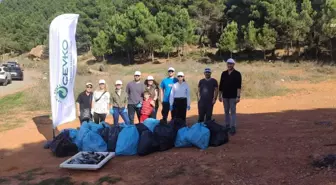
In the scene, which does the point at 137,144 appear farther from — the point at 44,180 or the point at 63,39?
the point at 63,39

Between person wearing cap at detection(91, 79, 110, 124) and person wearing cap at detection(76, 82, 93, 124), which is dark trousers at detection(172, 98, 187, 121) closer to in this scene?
person wearing cap at detection(91, 79, 110, 124)

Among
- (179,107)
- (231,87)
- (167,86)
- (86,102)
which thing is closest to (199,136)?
(179,107)

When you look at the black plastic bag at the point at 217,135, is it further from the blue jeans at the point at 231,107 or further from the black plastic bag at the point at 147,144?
the black plastic bag at the point at 147,144

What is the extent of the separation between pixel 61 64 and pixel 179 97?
2.51m

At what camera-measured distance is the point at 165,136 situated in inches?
292

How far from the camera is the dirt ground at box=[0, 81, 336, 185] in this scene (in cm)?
565

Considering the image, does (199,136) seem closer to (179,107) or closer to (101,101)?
(179,107)

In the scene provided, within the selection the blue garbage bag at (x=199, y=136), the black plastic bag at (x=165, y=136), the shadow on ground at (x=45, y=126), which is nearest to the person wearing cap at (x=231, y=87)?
the blue garbage bag at (x=199, y=136)

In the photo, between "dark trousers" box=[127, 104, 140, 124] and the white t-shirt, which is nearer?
the white t-shirt

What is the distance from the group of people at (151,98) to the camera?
816 cm

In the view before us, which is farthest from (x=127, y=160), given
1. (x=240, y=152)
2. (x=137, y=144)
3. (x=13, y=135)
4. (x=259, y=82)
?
(x=259, y=82)

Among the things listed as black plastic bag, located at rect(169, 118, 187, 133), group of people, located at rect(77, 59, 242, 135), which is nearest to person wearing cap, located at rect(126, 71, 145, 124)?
→ group of people, located at rect(77, 59, 242, 135)

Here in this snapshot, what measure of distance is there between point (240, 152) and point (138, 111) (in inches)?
104

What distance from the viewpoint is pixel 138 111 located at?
28.0ft
